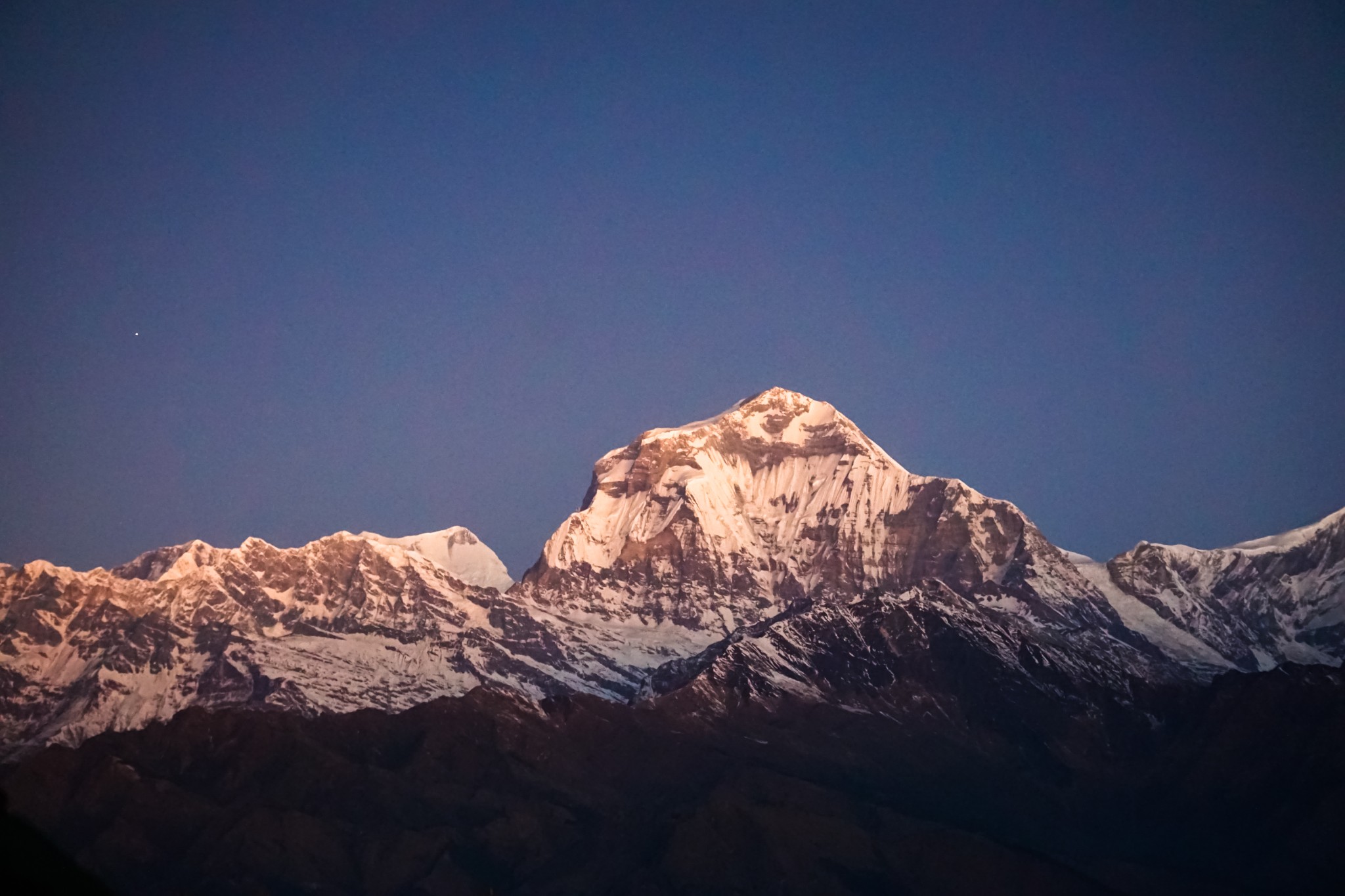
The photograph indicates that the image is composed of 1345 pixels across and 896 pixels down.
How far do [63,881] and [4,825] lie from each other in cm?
279

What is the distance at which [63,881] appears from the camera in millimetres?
73062

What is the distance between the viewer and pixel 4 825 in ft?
241
